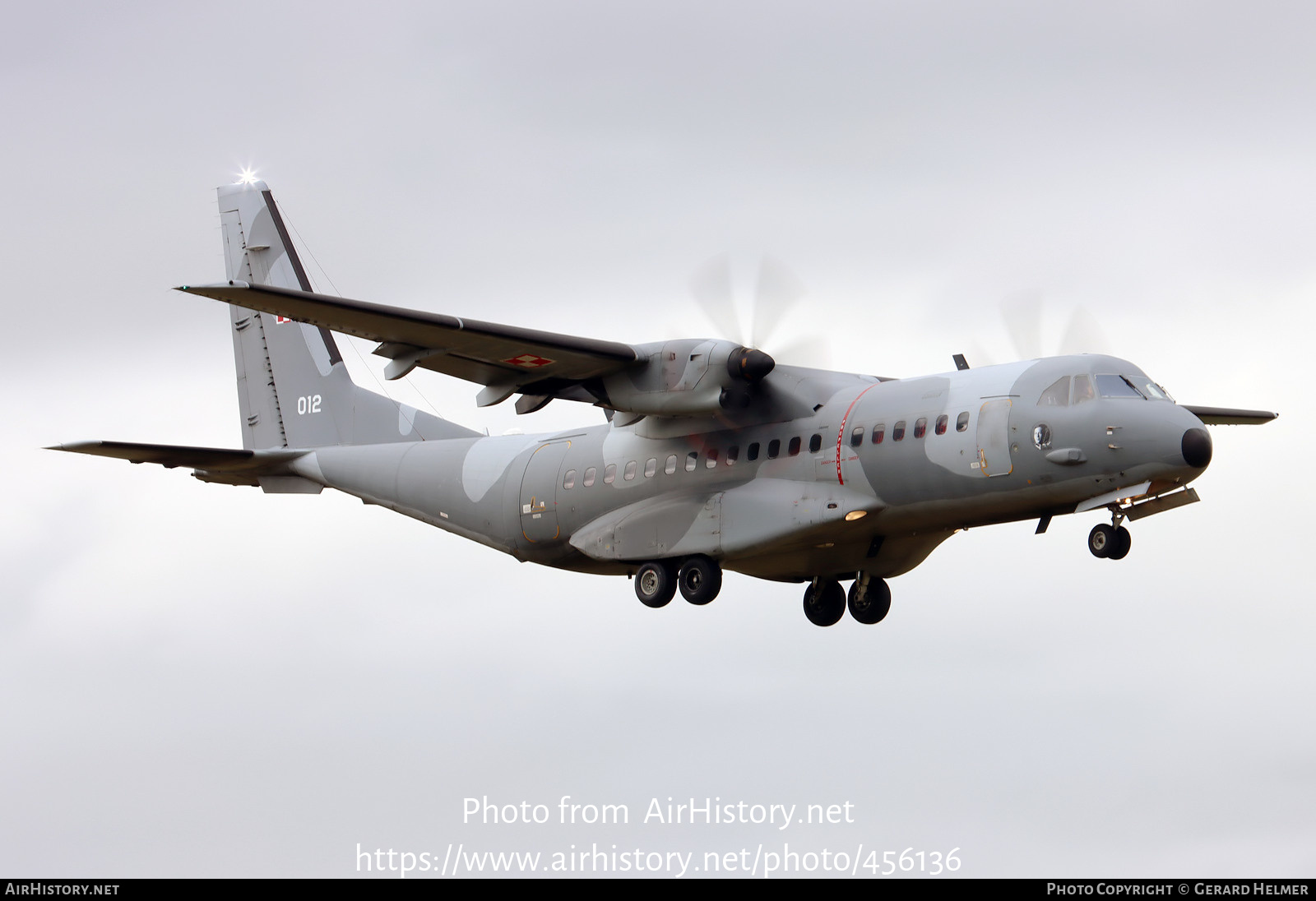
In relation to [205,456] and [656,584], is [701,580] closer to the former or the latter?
[656,584]

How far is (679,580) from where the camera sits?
21.0 m

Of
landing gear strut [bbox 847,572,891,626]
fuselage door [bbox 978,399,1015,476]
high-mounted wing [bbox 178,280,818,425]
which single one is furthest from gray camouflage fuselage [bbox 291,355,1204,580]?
high-mounted wing [bbox 178,280,818,425]

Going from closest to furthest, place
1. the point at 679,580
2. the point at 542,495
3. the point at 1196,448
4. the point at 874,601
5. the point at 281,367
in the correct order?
the point at 1196,448
the point at 679,580
the point at 874,601
the point at 542,495
the point at 281,367

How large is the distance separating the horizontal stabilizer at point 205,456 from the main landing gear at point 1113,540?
12.2 metres

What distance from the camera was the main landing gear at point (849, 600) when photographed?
22000 mm

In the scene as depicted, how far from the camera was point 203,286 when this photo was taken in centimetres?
1711

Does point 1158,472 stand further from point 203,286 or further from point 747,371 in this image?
point 203,286

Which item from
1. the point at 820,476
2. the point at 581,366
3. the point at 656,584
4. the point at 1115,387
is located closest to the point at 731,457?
the point at 820,476

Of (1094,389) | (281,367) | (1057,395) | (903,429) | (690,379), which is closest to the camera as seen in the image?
(1094,389)

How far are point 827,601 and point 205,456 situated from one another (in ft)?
29.4

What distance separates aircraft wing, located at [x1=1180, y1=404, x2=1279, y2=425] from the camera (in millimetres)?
21875

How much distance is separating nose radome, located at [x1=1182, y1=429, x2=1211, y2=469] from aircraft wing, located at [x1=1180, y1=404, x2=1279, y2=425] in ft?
13.8

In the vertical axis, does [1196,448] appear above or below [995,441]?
below

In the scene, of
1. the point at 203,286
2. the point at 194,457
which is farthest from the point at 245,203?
the point at 203,286
